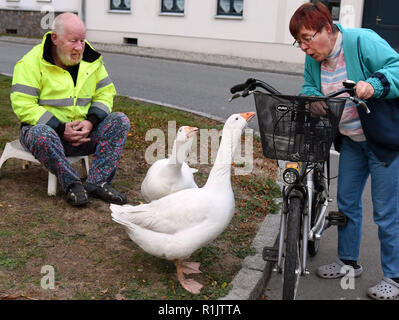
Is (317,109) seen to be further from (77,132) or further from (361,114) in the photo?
(77,132)

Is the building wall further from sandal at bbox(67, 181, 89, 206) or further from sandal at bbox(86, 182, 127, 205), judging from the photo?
sandal at bbox(67, 181, 89, 206)

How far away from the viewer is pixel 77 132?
479 cm

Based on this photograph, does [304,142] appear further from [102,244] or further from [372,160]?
[102,244]

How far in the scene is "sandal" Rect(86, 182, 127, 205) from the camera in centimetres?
488

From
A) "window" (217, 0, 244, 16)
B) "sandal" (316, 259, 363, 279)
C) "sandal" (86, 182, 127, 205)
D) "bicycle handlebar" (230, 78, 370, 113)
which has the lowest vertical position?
"sandal" (316, 259, 363, 279)

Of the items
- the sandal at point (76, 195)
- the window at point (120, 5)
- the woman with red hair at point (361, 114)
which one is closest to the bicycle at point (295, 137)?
the woman with red hair at point (361, 114)

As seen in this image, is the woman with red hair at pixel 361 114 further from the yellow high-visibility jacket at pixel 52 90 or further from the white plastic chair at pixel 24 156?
the white plastic chair at pixel 24 156

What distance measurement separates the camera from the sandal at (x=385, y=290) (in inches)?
148

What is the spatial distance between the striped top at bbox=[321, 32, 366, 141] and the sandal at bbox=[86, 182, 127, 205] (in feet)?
7.05

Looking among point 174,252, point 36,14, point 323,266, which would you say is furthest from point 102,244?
point 36,14

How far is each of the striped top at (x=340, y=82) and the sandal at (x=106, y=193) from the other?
2147mm

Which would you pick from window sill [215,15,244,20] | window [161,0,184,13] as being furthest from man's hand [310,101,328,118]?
window [161,0,184,13]

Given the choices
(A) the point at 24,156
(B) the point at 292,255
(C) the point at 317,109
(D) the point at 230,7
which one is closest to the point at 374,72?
(C) the point at 317,109
